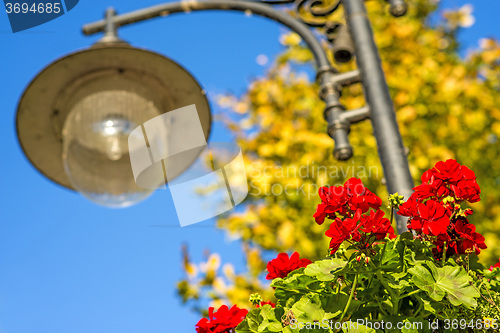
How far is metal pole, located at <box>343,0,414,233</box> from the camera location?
2819 millimetres

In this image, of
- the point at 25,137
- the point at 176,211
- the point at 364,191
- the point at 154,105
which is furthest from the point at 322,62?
the point at 25,137

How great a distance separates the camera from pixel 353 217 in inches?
82.4

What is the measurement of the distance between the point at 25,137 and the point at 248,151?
4.40 metres

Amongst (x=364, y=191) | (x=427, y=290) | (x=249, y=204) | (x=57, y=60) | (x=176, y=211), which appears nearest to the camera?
(x=427, y=290)

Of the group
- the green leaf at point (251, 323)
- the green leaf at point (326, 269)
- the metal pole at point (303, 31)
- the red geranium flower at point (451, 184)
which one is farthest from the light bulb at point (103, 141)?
the red geranium flower at point (451, 184)

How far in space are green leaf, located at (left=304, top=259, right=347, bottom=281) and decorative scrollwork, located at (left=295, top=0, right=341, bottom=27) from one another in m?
2.45

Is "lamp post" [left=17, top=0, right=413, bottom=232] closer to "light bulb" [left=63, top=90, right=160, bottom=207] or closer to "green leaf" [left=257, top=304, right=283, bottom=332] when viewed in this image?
"light bulb" [left=63, top=90, right=160, bottom=207]

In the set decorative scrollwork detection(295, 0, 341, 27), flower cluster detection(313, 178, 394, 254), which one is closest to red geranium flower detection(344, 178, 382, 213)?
flower cluster detection(313, 178, 394, 254)

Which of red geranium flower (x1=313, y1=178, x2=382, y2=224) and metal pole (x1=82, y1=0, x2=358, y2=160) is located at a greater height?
metal pole (x1=82, y1=0, x2=358, y2=160)

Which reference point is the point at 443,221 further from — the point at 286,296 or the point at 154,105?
the point at 154,105

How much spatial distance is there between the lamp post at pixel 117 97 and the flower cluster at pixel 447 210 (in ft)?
3.59

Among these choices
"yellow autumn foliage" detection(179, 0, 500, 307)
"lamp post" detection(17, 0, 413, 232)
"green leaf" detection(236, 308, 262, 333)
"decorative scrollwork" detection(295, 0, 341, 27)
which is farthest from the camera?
"yellow autumn foliage" detection(179, 0, 500, 307)

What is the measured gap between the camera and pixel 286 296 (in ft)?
7.21

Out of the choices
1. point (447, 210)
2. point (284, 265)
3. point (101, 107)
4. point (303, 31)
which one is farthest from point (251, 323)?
point (303, 31)
